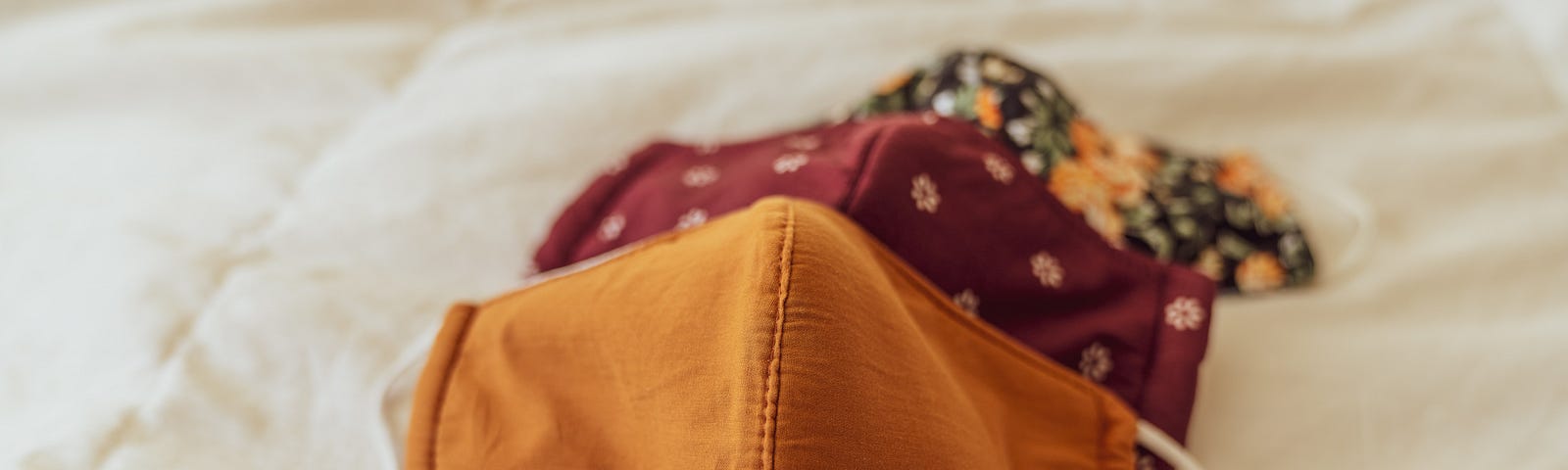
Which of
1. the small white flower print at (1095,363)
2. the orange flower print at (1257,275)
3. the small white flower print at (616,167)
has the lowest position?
the small white flower print at (1095,363)

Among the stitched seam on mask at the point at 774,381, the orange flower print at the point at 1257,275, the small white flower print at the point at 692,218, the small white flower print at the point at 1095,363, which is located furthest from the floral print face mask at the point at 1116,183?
the stitched seam on mask at the point at 774,381

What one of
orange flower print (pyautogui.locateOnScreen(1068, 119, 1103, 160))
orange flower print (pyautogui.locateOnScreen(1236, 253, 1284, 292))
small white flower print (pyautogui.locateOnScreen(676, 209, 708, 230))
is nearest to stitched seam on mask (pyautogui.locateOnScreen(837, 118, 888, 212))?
small white flower print (pyautogui.locateOnScreen(676, 209, 708, 230))

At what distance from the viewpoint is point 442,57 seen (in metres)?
1.01

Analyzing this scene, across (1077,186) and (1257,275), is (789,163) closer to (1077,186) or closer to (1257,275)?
(1077,186)

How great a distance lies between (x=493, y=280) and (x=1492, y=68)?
3.24ft

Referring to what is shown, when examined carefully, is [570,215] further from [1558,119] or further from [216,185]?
[1558,119]

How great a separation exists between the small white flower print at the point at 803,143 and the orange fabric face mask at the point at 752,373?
154 mm

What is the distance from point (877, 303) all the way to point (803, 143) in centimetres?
28

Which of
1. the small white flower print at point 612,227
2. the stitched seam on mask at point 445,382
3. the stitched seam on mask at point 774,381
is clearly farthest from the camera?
the small white flower print at point 612,227

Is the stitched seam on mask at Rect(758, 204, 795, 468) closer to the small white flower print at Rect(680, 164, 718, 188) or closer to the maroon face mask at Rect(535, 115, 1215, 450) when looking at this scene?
the maroon face mask at Rect(535, 115, 1215, 450)

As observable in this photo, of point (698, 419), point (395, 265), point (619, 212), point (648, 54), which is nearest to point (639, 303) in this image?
point (698, 419)

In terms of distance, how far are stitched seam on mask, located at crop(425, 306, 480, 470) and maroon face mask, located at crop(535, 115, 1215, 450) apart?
12 centimetres

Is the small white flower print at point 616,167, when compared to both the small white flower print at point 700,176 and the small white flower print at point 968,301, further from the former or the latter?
the small white flower print at point 968,301

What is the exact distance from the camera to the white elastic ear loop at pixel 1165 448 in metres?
0.65
